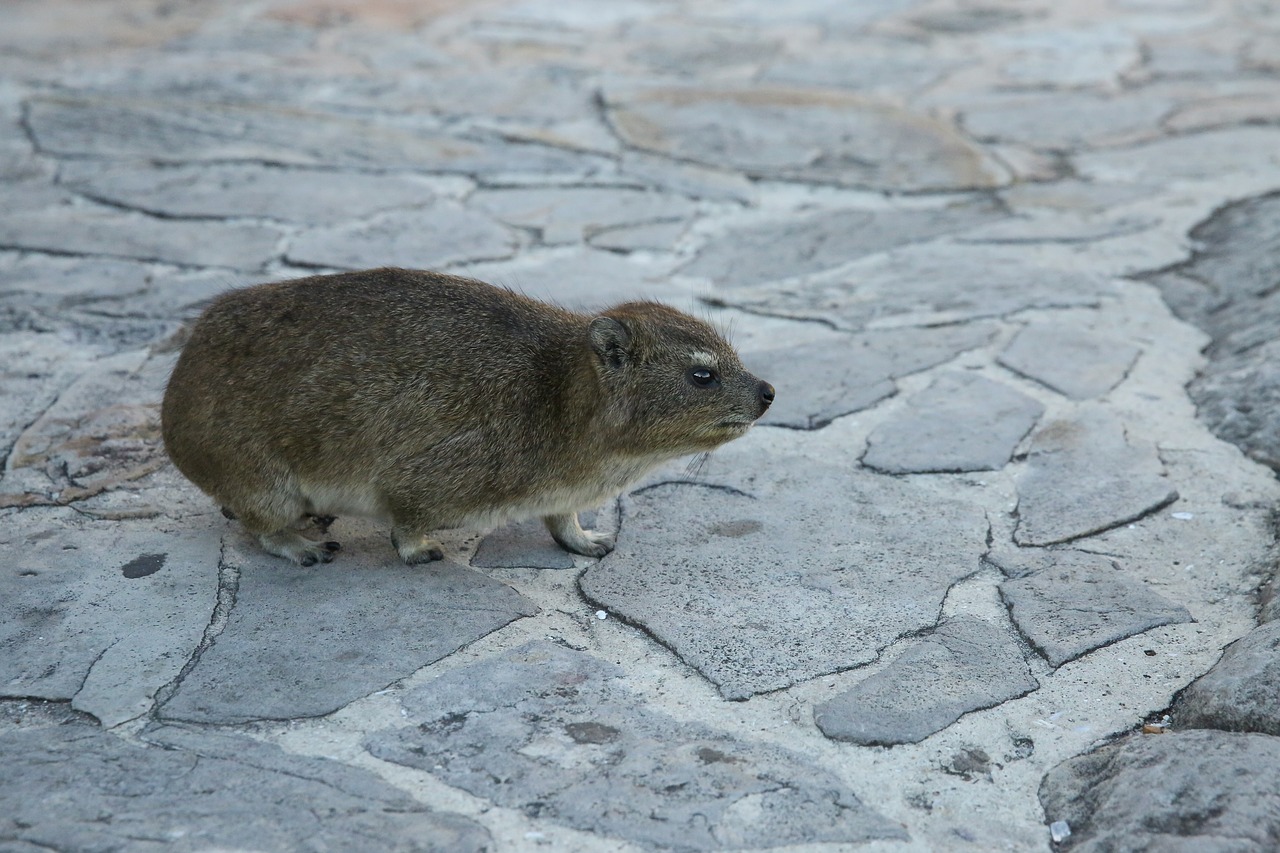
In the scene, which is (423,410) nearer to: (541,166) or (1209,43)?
(541,166)

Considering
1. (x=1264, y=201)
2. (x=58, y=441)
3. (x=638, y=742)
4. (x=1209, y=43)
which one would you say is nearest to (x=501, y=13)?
(x=1209, y=43)

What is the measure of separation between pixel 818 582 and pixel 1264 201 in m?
3.75

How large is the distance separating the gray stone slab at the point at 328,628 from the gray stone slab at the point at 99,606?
0.34 ft

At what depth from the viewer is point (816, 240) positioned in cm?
627

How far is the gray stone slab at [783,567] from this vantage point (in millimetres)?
3506

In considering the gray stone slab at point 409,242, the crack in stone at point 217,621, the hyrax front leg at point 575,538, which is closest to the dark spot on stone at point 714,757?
the hyrax front leg at point 575,538

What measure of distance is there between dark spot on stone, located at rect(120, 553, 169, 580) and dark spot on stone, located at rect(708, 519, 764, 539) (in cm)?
165

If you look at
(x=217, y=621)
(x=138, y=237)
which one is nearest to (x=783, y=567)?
(x=217, y=621)

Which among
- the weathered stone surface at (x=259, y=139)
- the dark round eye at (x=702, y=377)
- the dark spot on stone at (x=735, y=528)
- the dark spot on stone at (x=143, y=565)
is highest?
the dark round eye at (x=702, y=377)

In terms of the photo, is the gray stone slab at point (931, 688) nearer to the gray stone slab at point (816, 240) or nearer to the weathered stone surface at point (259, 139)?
the gray stone slab at point (816, 240)

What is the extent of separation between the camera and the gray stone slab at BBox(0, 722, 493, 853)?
8.82 ft

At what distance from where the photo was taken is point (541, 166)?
7086mm

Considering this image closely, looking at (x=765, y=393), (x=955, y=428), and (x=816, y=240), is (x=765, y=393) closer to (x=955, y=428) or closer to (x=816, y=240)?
(x=955, y=428)

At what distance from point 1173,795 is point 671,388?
176cm
